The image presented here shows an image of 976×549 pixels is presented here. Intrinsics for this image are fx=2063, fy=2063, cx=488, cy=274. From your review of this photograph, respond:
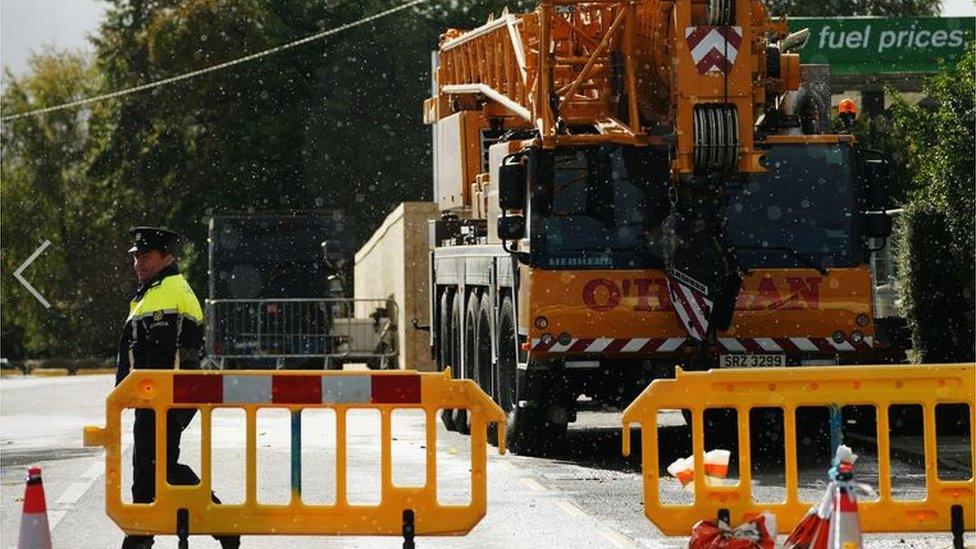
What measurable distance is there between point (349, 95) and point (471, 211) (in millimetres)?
40623

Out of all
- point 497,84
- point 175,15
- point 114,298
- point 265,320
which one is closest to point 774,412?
point 497,84

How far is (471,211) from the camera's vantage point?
22672mm

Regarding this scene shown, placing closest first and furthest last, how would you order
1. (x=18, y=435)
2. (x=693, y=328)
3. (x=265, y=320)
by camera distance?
(x=693, y=328) → (x=18, y=435) → (x=265, y=320)

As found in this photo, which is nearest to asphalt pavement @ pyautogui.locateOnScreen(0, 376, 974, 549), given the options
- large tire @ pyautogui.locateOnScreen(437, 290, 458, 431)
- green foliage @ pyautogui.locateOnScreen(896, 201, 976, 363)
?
large tire @ pyautogui.locateOnScreen(437, 290, 458, 431)

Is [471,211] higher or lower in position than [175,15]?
lower

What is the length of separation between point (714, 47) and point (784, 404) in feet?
23.8

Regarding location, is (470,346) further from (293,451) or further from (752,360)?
(293,451)

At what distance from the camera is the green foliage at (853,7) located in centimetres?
6612

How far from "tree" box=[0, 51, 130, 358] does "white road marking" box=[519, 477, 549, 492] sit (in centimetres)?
5718

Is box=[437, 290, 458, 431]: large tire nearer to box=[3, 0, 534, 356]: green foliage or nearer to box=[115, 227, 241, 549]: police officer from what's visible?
box=[115, 227, 241, 549]: police officer

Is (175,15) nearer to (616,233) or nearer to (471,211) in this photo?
(471,211)

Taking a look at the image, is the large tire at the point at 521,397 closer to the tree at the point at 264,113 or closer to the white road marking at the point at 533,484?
the white road marking at the point at 533,484

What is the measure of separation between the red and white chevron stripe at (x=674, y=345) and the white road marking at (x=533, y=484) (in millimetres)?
1608

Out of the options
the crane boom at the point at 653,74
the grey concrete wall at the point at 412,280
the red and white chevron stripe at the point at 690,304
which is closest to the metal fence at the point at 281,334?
the grey concrete wall at the point at 412,280
